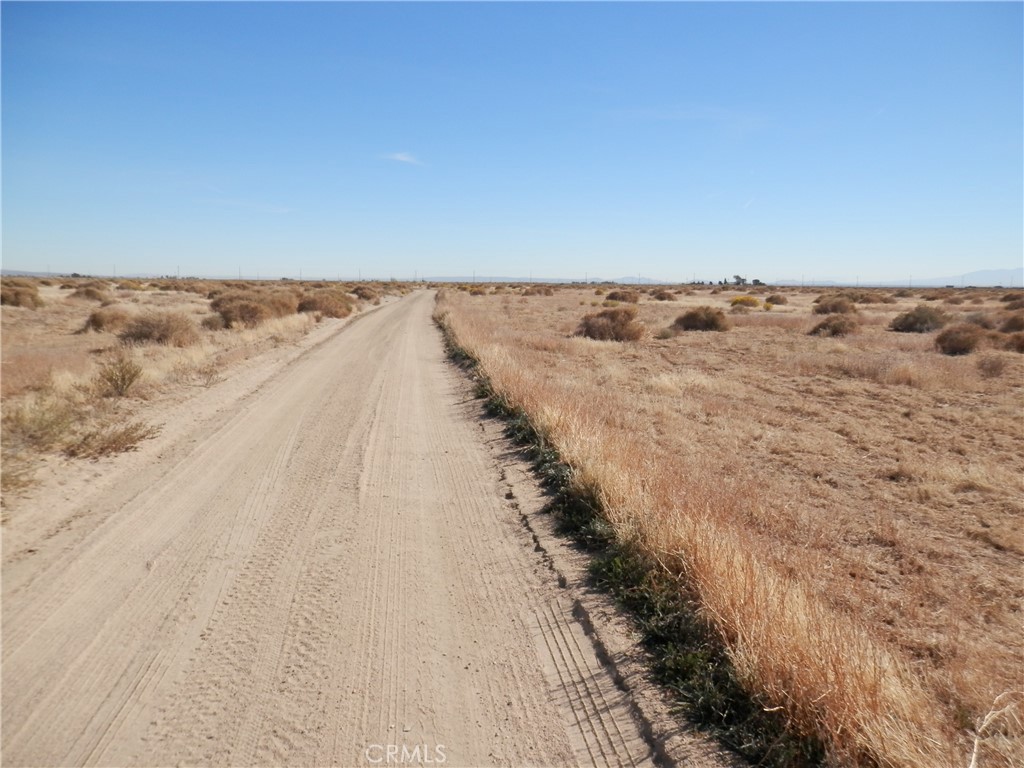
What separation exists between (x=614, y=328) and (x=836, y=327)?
1078 centimetres

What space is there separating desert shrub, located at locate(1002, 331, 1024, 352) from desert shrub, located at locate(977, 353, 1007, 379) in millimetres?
5168

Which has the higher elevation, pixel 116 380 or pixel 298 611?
pixel 116 380

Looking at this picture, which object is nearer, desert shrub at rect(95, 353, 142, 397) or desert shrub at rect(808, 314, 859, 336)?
desert shrub at rect(95, 353, 142, 397)

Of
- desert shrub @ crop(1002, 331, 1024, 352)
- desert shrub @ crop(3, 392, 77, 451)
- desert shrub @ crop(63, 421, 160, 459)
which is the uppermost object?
desert shrub @ crop(1002, 331, 1024, 352)

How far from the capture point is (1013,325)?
25.2 metres

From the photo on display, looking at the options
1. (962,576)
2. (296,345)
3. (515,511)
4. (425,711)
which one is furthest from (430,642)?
(296,345)

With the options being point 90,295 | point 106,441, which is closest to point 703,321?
point 106,441

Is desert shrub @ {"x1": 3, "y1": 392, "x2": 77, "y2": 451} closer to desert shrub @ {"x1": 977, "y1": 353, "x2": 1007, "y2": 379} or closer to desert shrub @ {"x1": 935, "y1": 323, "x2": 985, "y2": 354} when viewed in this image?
desert shrub @ {"x1": 977, "y1": 353, "x2": 1007, "y2": 379}

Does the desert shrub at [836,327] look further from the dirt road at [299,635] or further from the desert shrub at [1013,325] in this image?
the dirt road at [299,635]

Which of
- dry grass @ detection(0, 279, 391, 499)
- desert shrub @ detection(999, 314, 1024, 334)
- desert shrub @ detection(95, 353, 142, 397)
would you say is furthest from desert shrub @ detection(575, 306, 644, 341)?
desert shrub @ detection(95, 353, 142, 397)

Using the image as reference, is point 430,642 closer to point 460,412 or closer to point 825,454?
point 460,412

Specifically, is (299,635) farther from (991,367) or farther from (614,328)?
(614,328)

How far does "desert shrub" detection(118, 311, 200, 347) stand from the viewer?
19.0 meters

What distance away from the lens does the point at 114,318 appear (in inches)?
1005
